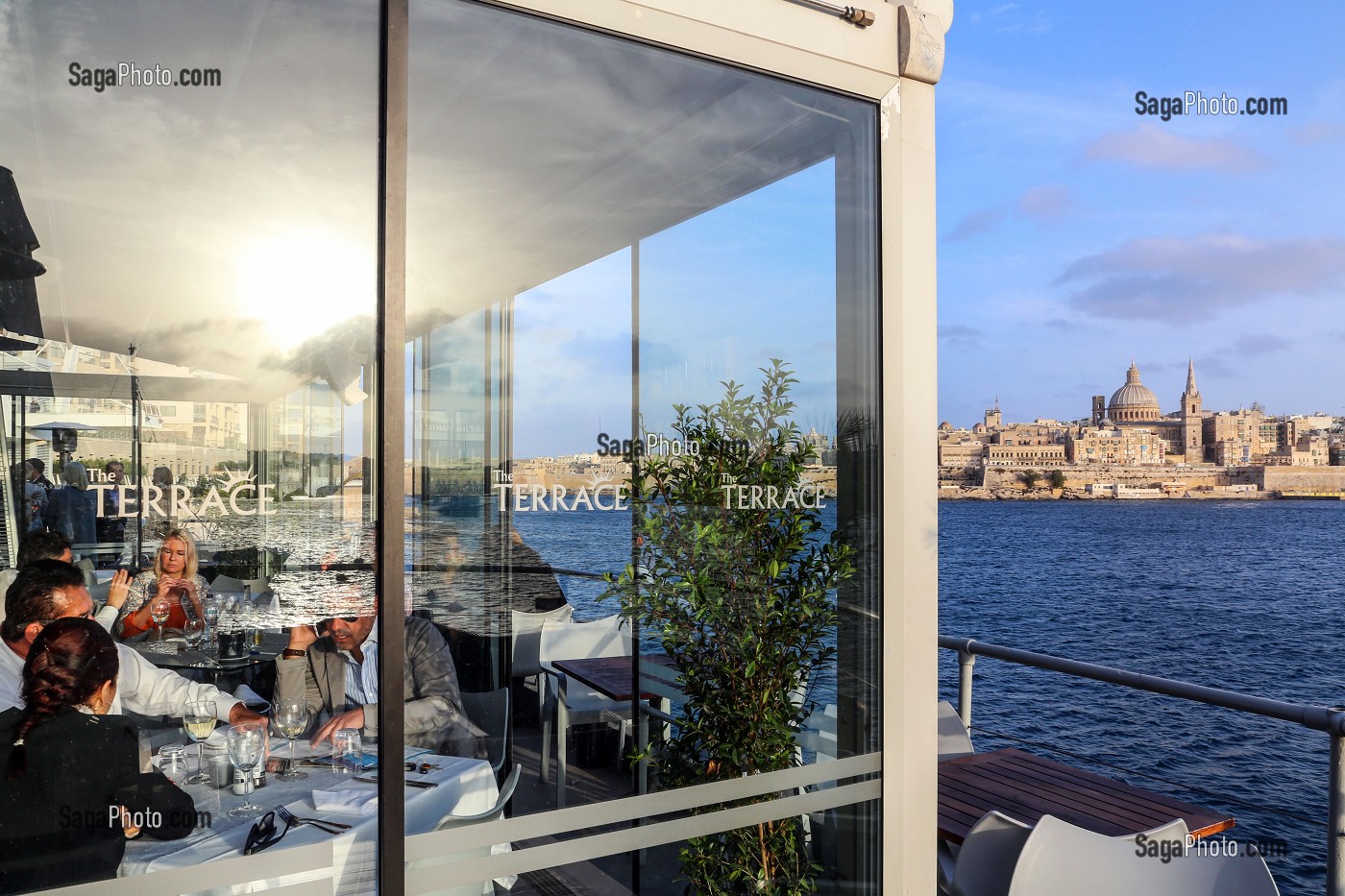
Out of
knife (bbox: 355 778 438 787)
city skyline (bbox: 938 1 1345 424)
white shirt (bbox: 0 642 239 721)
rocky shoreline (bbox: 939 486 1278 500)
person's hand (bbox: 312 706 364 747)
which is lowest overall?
rocky shoreline (bbox: 939 486 1278 500)

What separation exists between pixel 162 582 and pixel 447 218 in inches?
33.3

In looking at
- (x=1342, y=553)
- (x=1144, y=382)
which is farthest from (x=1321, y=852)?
(x=1342, y=553)

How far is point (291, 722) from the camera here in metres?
1.64

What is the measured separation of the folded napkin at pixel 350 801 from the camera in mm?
1639

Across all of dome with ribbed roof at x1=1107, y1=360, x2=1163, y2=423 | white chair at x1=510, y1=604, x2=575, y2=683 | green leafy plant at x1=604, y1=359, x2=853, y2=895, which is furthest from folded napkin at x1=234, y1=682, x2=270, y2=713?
dome with ribbed roof at x1=1107, y1=360, x2=1163, y2=423

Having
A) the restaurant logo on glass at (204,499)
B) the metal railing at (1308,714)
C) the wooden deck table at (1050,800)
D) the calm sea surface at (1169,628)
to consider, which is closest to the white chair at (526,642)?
the restaurant logo on glass at (204,499)

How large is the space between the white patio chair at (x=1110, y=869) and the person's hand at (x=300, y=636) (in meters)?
1.79

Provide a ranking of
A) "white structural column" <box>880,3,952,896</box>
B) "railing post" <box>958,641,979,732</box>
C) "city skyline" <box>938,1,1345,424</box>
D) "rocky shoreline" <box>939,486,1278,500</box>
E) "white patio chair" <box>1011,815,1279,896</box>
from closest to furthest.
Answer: "white patio chair" <box>1011,815,1279,896</box> → "white structural column" <box>880,3,952,896</box> → "railing post" <box>958,641,979,732</box> → "rocky shoreline" <box>939,486,1278,500</box> → "city skyline" <box>938,1,1345,424</box>

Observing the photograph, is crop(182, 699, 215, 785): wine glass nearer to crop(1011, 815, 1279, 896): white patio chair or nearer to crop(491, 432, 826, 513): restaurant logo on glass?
crop(491, 432, 826, 513): restaurant logo on glass

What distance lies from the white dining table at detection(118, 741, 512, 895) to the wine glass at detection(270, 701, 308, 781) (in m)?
0.01

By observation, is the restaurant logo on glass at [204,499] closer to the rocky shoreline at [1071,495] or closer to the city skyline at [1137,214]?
the rocky shoreline at [1071,495]

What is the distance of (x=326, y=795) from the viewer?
5.37 ft

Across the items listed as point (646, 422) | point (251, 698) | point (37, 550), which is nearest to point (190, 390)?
point (37, 550)

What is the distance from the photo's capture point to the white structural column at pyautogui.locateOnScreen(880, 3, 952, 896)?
2.36 metres
